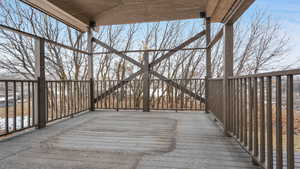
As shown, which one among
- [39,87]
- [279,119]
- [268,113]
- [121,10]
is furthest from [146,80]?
[279,119]

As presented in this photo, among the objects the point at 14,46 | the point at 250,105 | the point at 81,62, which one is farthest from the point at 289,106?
the point at 14,46

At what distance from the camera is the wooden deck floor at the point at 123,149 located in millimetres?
1526

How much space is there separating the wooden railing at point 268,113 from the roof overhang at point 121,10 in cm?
197

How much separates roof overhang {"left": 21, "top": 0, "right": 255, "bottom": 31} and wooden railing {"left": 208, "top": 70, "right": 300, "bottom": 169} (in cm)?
197

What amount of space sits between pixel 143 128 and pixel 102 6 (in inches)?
108

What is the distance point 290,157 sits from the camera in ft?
2.96

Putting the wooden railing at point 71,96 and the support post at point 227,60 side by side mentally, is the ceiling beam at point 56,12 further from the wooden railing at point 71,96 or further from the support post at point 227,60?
the support post at point 227,60

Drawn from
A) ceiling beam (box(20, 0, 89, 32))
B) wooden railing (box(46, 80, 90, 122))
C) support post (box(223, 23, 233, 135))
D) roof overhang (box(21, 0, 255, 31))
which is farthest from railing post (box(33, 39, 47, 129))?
support post (box(223, 23, 233, 135))

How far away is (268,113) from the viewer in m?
1.12

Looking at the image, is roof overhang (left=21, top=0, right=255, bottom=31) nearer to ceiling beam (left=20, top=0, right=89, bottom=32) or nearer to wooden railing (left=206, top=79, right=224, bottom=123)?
ceiling beam (left=20, top=0, right=89, bottom=32)

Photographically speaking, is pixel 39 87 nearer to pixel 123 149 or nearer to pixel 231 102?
pixel 123 149

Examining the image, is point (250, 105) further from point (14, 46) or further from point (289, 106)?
point (14, 46)

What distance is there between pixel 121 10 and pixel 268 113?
3.61m

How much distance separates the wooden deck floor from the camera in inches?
60.1
